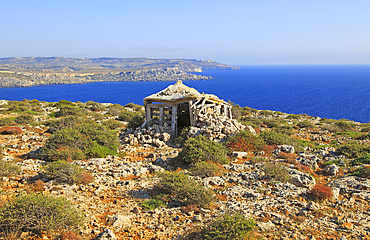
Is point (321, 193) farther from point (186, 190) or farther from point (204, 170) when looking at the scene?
point (186, 190)

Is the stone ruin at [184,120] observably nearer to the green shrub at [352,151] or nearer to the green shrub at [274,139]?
the green shrub at [274,139]

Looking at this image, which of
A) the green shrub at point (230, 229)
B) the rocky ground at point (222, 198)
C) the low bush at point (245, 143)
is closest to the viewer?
the green shrub at point (230, 229)

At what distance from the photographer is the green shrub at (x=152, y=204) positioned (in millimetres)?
7937

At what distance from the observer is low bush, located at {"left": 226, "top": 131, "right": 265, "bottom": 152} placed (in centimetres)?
1490

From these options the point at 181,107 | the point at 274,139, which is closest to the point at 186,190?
the point at 274,139

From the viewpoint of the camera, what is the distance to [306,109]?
2640 inches

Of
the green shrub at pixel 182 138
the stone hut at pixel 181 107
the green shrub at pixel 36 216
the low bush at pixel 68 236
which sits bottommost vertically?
the green shrub at pixel 182 138

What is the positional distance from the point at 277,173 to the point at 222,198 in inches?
124

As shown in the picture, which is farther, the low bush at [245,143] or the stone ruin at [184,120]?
the stone ruin at [184,120]

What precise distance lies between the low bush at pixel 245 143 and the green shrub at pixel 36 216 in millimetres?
10290

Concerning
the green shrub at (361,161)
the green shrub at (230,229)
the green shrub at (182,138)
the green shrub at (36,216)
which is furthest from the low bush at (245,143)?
the green shrub at (36,216)

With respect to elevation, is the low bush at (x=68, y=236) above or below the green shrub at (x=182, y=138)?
above

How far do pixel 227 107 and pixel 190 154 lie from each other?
8535 mm

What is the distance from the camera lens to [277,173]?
10.5m
